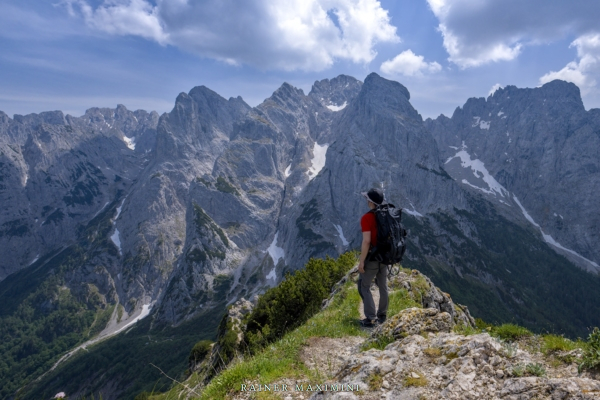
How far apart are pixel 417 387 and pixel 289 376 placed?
10.8 ft

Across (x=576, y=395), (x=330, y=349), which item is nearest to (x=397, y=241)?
(x=330, y=349)

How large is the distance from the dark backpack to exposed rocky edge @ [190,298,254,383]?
31.0ft

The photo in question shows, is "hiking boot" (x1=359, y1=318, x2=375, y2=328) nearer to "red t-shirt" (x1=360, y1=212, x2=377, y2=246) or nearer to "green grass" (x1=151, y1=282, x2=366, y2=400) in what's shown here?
"green grass" (x1=151, y1=282, x2=366, y2=400)

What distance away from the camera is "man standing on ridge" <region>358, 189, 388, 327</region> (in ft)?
34.2

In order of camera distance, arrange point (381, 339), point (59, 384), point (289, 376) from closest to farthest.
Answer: point (289, 376), point (381, 339), point (59, 384)

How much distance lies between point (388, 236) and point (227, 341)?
35.7 meters

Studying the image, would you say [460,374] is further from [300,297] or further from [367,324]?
[300,297]

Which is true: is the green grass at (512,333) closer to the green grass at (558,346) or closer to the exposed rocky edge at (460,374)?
the green grass at (558,346)

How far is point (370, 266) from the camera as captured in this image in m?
11.0

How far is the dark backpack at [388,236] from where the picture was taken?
10250 mm

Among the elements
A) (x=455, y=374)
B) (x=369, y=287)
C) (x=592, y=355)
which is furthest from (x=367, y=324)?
(x=592, y=355)

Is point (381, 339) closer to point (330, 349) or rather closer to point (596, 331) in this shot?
point (330, 349)

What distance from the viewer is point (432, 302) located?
1777 cm

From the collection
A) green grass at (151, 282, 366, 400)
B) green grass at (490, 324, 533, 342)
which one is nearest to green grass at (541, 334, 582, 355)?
green grass at (490, 324, 533, 342)
